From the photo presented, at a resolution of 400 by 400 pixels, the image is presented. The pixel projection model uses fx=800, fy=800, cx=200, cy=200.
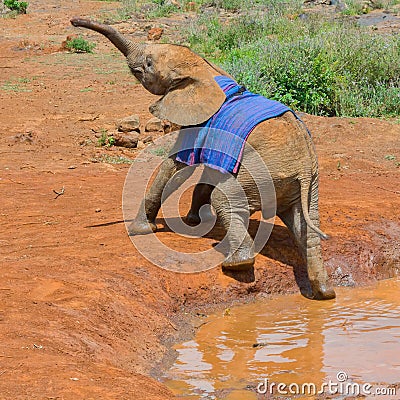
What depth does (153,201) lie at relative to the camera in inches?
272

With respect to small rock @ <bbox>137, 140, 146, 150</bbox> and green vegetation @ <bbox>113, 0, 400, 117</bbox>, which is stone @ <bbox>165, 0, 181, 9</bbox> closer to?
green vegetation @ <bbox>113, 0, 400, 117</bbox>

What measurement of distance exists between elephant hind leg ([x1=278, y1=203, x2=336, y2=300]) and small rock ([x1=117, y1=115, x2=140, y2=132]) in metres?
5.31

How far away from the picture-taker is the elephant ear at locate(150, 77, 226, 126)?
21.2 ft

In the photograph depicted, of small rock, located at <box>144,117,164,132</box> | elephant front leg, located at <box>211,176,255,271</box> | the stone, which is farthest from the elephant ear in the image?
the stone

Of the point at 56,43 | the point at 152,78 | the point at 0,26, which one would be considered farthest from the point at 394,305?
the point at 0,26

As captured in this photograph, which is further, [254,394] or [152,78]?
[152,78]

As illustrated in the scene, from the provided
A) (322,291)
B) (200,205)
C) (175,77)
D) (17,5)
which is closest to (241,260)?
(322,291)

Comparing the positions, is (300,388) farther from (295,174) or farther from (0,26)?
(0,26)

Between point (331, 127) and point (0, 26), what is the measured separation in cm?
1526

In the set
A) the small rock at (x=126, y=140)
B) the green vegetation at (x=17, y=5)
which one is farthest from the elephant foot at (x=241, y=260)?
the green vegetation at (x=17, y=5)

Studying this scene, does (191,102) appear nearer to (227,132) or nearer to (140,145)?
(227,132)

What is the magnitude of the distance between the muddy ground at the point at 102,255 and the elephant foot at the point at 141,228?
→ 0.14 meters

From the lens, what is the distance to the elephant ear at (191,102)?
647 cm

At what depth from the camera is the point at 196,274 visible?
6375mm
